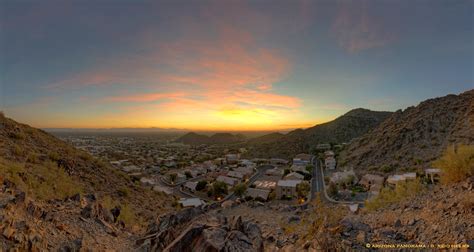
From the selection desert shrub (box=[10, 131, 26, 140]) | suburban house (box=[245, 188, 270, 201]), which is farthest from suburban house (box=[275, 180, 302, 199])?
desert shrub (box=[10, 131, 26, 140])

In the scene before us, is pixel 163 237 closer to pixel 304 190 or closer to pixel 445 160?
pixel 445 160

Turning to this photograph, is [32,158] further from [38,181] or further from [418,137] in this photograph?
[418,137]

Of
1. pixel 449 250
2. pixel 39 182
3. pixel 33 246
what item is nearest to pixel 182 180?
pixel 39 182

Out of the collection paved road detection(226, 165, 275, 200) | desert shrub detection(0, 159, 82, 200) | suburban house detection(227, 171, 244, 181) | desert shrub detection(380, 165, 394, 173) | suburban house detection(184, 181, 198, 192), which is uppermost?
desert shrub detection(0, 159, 82, 200)

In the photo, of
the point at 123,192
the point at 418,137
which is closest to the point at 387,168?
the point at 418,137

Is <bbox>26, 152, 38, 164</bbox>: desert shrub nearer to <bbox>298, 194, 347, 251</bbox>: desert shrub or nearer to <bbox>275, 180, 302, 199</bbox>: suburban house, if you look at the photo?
<bbox>298, 194, 347, 251</bbox>: desert shrub

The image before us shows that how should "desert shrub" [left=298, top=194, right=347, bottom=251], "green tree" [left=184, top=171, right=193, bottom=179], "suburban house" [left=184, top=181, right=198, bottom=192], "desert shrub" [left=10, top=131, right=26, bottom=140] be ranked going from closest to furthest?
"desert shrub" [left=298, top=194, right=347, bottom=251] < "desert shrub" [left=10, top=131, right=26, bottom=140] < "suburban house" [left=184, top=181, right=198, bottom=192] < "green tree" [left=184, top=171, right=193, bottom=179]
